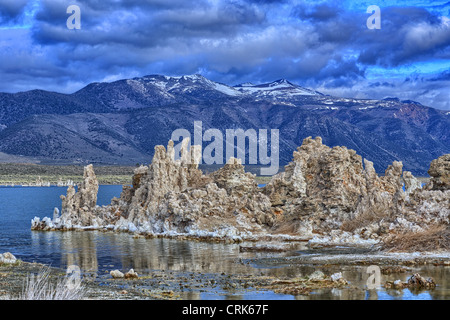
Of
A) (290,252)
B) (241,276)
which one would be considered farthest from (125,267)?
(290,252)

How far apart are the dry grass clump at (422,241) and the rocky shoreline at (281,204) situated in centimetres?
19

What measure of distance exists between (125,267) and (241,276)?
8.51m

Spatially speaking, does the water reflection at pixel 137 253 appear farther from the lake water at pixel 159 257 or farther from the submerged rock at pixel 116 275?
the submerged rock at pixel 116 275

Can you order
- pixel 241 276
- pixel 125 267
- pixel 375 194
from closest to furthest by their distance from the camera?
1. pixel 241 276
2. pixel 125 267
3. pixel 375 194

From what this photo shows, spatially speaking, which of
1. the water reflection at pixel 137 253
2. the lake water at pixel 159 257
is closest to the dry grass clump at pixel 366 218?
the lake water at pixel 159 257

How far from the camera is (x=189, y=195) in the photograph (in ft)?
203

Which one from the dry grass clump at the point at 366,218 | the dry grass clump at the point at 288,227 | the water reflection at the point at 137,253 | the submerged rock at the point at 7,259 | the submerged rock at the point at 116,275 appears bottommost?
the water reflection at the point at 137,253

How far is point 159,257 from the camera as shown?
150 feet

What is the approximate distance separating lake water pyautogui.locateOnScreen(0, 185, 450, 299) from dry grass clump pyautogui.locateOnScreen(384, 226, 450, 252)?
4.73 metres

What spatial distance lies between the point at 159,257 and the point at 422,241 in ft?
56.2

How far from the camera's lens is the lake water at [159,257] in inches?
1187

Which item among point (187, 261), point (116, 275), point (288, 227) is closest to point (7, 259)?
point (116, 275)

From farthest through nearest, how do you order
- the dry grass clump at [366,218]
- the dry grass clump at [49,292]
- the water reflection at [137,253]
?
the dry grass clump at [366,218] < the water reflection at [137,253] < the dry grass clump at [49,292]
